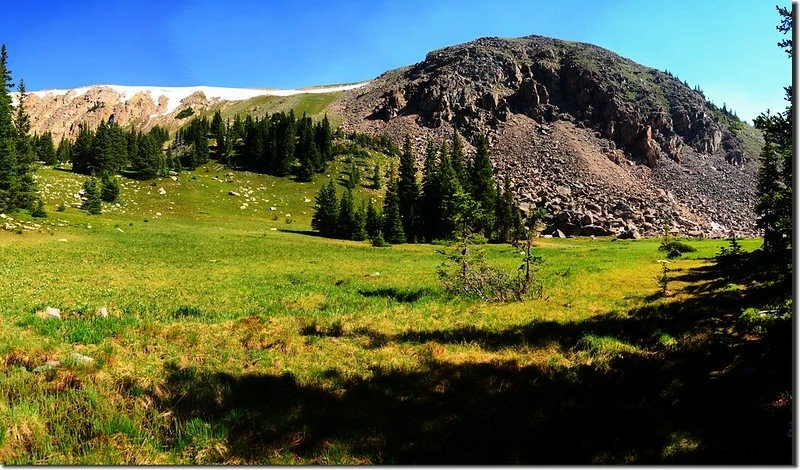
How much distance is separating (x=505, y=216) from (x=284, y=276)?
199 feet

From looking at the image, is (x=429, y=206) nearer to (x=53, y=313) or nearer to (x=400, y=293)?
(x=400, y=293)

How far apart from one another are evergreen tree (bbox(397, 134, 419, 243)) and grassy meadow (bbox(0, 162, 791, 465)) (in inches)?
2152

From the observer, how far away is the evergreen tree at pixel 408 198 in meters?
73.6

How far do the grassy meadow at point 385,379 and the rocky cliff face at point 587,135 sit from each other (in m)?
97.7

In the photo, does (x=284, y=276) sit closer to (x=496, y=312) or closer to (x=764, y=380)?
(x=496, y=312)

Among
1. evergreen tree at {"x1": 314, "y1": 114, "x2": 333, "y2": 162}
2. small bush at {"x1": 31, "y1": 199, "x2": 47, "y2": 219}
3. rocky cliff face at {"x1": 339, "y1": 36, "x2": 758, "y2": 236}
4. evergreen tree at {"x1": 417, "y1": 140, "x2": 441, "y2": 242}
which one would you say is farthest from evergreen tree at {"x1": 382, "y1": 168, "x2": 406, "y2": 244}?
evergreen tree at {"x1": 314, "y1": 114, "x2": 333, "y2": 162}

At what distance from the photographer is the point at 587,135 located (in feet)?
525

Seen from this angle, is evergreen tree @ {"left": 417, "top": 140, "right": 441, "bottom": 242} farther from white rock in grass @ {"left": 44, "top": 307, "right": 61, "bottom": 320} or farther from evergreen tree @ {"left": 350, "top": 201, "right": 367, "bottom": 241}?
white rock in grass @ {"left": 44, "top": 307, "right": 61, "bottom": 320}

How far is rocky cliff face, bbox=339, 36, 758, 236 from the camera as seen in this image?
120875 mm

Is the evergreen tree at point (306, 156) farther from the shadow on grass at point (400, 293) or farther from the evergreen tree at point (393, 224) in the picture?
the shadow on grass at point (400, 293)

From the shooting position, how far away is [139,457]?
5332 millimetres

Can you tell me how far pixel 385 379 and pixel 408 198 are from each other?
6990cm

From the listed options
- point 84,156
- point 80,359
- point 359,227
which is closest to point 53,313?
point 80,359

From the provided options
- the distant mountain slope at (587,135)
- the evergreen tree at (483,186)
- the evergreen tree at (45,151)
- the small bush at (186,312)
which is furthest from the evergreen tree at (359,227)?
the evergreen tree at (45,151)
